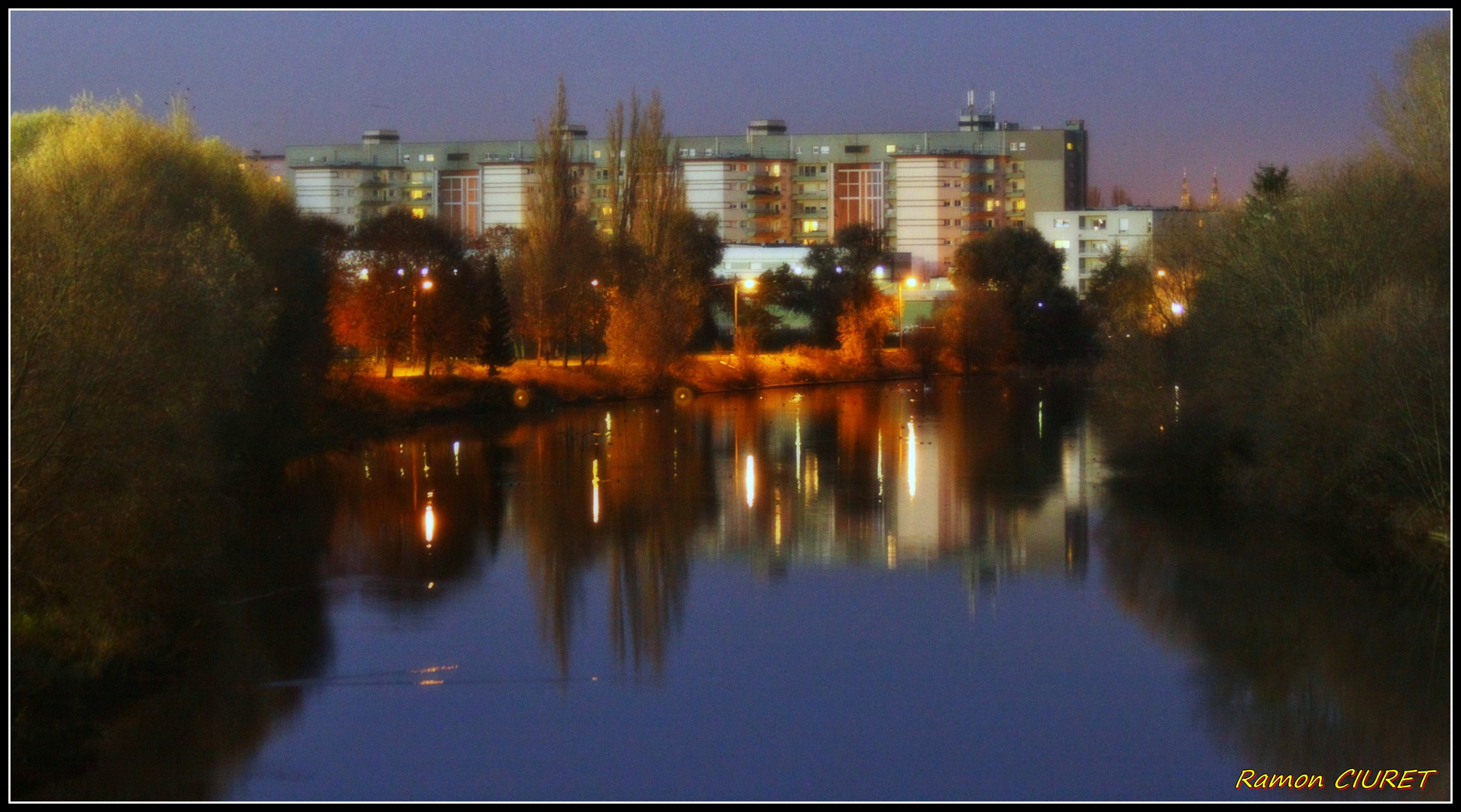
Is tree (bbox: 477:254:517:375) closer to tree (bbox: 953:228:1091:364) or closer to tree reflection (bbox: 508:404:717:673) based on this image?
tree reflection (bbox: 508:404:717:673)

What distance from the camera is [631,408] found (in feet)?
131

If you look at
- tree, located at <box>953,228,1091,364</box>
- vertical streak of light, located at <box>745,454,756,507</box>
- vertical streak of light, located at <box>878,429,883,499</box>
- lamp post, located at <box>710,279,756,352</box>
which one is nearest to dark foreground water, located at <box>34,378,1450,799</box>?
vertical streak of light, located at <box>745,454,756,507</box>

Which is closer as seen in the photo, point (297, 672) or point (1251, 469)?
point (297, 672)

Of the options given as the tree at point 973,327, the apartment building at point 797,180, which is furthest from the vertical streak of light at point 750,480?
the apartment building at point 797,180

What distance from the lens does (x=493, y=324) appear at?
40.0 metres

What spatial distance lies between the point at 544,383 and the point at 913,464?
53.2 ft

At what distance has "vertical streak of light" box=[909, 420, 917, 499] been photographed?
2327 centimetres

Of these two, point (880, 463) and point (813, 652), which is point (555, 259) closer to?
point (880, 463)


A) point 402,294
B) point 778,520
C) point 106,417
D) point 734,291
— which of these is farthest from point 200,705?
point 734,291

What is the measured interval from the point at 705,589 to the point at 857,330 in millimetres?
38661

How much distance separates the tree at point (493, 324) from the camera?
39625mm

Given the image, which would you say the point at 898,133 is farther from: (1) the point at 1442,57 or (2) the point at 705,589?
(2) the point at 705,589

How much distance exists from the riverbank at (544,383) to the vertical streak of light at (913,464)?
1078 centimetres

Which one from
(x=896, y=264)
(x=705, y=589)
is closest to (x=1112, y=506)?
(x=705, y=589)
